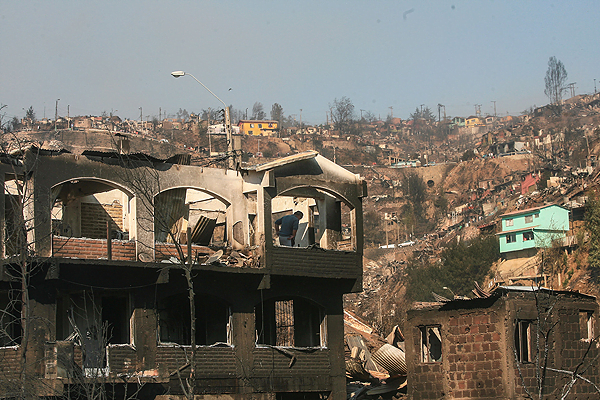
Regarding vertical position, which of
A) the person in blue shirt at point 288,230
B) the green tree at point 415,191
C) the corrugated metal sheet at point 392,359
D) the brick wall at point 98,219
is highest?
the green tree at point 415,191

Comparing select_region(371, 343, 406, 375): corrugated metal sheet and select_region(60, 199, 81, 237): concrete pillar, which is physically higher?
select_region(60, 199, 81, 237): concrete pillar

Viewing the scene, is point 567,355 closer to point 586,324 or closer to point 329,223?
point 586,324

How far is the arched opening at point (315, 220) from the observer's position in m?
24.2

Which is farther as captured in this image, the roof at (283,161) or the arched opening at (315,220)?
the arched opening at (315,220)

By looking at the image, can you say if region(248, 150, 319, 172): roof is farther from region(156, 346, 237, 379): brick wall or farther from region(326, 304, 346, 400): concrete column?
region(156, 346, 237, 379): brick wall

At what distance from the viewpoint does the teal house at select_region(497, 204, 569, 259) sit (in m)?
65.1

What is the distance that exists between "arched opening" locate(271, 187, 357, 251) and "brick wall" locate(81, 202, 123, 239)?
16.9 ft

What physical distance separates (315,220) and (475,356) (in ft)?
26.8

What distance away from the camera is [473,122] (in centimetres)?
19238

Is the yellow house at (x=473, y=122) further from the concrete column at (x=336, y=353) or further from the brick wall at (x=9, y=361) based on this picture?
the brick wall at (x=9, y=361)

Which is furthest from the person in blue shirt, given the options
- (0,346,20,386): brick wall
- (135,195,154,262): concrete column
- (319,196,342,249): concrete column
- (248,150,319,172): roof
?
(0,346,20,386): brick wall

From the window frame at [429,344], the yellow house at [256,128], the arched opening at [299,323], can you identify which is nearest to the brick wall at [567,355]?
the window frame at [429,344]

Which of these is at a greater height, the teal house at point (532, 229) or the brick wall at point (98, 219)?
the teal house at point (532, 229)

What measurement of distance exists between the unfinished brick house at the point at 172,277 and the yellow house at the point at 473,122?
171 meters
